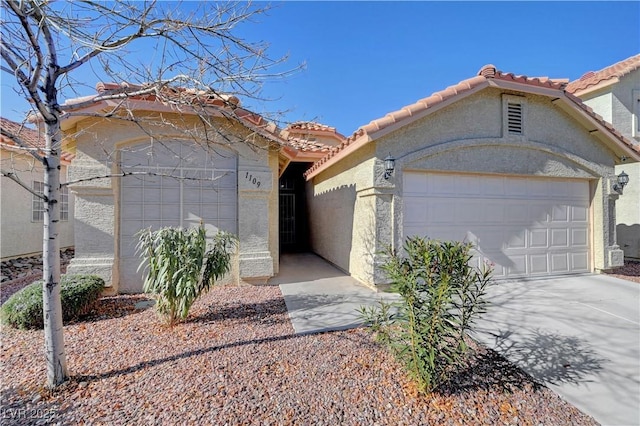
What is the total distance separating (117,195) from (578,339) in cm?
993

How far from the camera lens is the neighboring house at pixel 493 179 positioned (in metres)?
7.06

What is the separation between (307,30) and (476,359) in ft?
23.3

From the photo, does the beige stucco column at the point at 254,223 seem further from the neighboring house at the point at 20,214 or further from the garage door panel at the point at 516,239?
the garage door panel at the point at 516,239

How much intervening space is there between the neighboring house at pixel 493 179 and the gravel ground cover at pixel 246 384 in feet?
11.2

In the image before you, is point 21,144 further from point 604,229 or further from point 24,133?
point 604,229

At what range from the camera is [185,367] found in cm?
359

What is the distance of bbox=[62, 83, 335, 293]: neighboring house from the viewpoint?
255 inches

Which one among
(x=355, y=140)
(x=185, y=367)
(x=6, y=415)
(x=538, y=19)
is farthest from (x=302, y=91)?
(x=538, y=19)

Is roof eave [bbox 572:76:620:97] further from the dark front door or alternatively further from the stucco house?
the dark front door

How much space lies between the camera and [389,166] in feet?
22.0

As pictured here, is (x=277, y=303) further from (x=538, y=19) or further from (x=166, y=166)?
(x=538, y=19)

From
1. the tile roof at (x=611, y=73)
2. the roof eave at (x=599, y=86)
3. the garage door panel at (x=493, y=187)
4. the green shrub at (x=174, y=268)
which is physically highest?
the tile roof at (x=611, y=73)

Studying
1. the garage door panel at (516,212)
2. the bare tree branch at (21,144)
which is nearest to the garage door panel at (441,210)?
the garage door panel at (516,212)

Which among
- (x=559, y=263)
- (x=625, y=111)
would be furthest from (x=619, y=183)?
(x=625, y=111)
